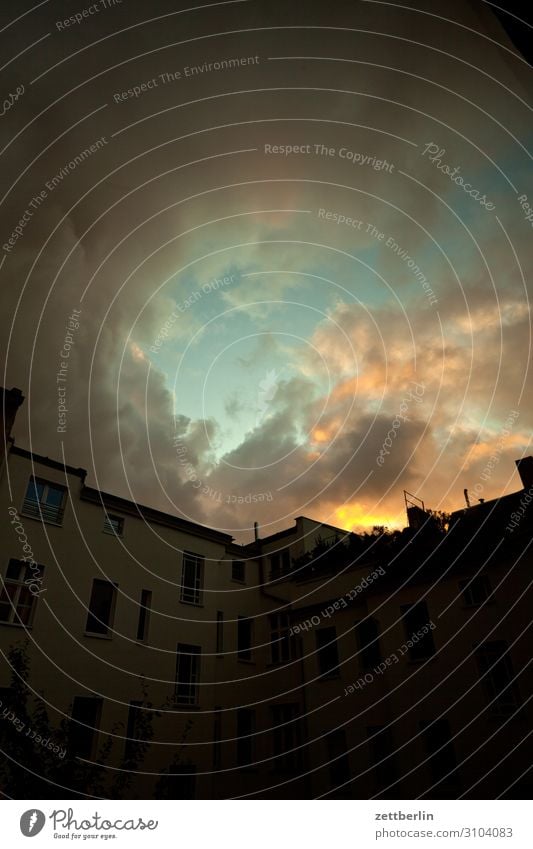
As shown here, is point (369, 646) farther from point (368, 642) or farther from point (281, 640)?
point (281, 640)

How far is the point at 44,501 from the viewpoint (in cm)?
2066

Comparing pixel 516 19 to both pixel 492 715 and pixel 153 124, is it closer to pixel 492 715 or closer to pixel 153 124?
pixel 153 124

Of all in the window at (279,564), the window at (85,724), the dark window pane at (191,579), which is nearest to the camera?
the window at (85,724)

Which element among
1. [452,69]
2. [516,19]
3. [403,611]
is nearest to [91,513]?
[403,611]

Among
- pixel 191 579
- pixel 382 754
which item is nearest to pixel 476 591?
pixel 382 754

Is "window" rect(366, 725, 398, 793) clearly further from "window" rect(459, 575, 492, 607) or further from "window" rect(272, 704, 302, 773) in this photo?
"window" rect(459, 575, 492, 607)

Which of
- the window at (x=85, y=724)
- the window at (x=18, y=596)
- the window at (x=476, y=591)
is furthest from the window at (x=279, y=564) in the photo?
the window at (x=18, y=596)

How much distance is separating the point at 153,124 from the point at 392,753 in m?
21.5

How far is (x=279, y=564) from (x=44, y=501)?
13.6 m

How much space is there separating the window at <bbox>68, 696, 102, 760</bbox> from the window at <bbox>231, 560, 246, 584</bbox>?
9.89 metres

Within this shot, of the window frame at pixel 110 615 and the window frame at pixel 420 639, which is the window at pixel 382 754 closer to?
the window frame at pixel 420 639

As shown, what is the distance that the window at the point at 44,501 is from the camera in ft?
66.1

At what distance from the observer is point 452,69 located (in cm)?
980

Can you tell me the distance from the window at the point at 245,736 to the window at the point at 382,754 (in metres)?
5.99
